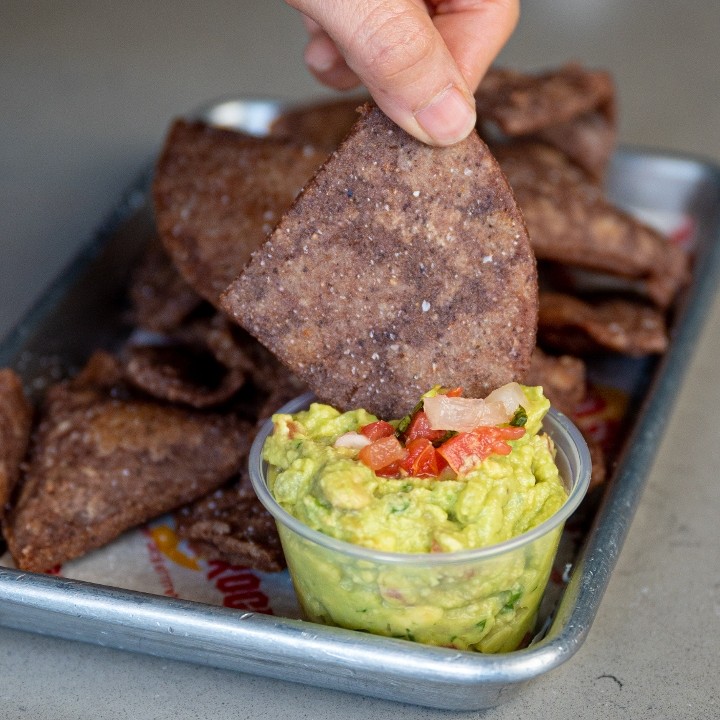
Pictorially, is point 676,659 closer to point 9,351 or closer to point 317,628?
point 317,628

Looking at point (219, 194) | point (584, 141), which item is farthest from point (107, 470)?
point (584, 141)

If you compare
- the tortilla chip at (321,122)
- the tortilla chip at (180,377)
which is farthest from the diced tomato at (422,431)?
the tortilla chip at (321,122)

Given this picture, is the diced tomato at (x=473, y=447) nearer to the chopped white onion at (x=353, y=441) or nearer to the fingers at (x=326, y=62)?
the chopped white onion at (x=353, y=441)

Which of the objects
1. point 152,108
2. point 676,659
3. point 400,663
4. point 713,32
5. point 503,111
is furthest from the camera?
point 713,32

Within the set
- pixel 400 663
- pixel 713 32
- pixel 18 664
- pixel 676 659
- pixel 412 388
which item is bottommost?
pixel 713 32

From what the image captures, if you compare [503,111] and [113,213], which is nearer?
[503,111]

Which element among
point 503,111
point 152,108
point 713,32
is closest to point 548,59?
point 713,32

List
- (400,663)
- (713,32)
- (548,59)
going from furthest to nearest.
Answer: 1. (713,32)
2. (548,59)
3. (400,663)
